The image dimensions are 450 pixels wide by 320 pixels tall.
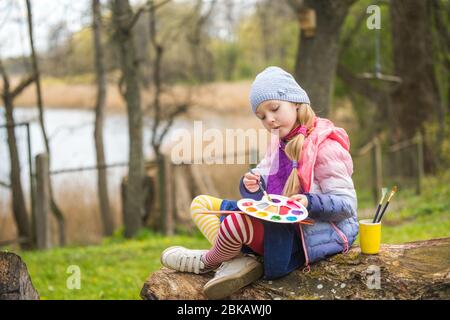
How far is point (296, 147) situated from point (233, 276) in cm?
68

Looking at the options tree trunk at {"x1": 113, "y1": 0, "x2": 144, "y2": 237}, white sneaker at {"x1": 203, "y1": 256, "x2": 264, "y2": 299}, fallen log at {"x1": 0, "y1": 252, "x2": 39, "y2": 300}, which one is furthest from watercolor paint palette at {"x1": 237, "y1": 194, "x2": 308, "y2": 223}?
tree trunk at {"x1": 113, "y1": 0, "x2": 144, "y2": 237}

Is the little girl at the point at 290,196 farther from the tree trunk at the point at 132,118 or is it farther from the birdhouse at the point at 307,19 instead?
the tree trunk at the point at 132,118

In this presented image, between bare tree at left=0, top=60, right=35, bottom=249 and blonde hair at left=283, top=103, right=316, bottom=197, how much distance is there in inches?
236

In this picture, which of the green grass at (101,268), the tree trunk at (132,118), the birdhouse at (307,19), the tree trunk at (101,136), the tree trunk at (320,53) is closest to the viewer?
the green grass at (101,268)

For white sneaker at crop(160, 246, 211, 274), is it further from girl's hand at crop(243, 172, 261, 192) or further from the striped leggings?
girl's hand at crop(243, 172, 261, 192)

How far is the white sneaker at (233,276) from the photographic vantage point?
2918mm

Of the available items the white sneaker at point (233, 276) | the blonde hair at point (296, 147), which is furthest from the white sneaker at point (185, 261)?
the blonde hair at point (296, 147)

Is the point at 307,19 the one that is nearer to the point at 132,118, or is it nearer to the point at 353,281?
the point at 132,118

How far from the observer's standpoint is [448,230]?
23.4ft

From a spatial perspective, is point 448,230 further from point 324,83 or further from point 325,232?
point 325,232

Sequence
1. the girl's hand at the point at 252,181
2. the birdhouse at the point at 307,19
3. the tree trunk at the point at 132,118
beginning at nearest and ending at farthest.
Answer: the girl's hand at the point at 252,181, the birdhouse at the point at 307,19, the tree trunk at the point at 132,118

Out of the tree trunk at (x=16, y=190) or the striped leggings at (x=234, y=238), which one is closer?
the striped leggings at (x=234, y=238)

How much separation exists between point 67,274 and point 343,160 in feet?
12.7

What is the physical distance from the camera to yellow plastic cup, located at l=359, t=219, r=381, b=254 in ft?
10.2
